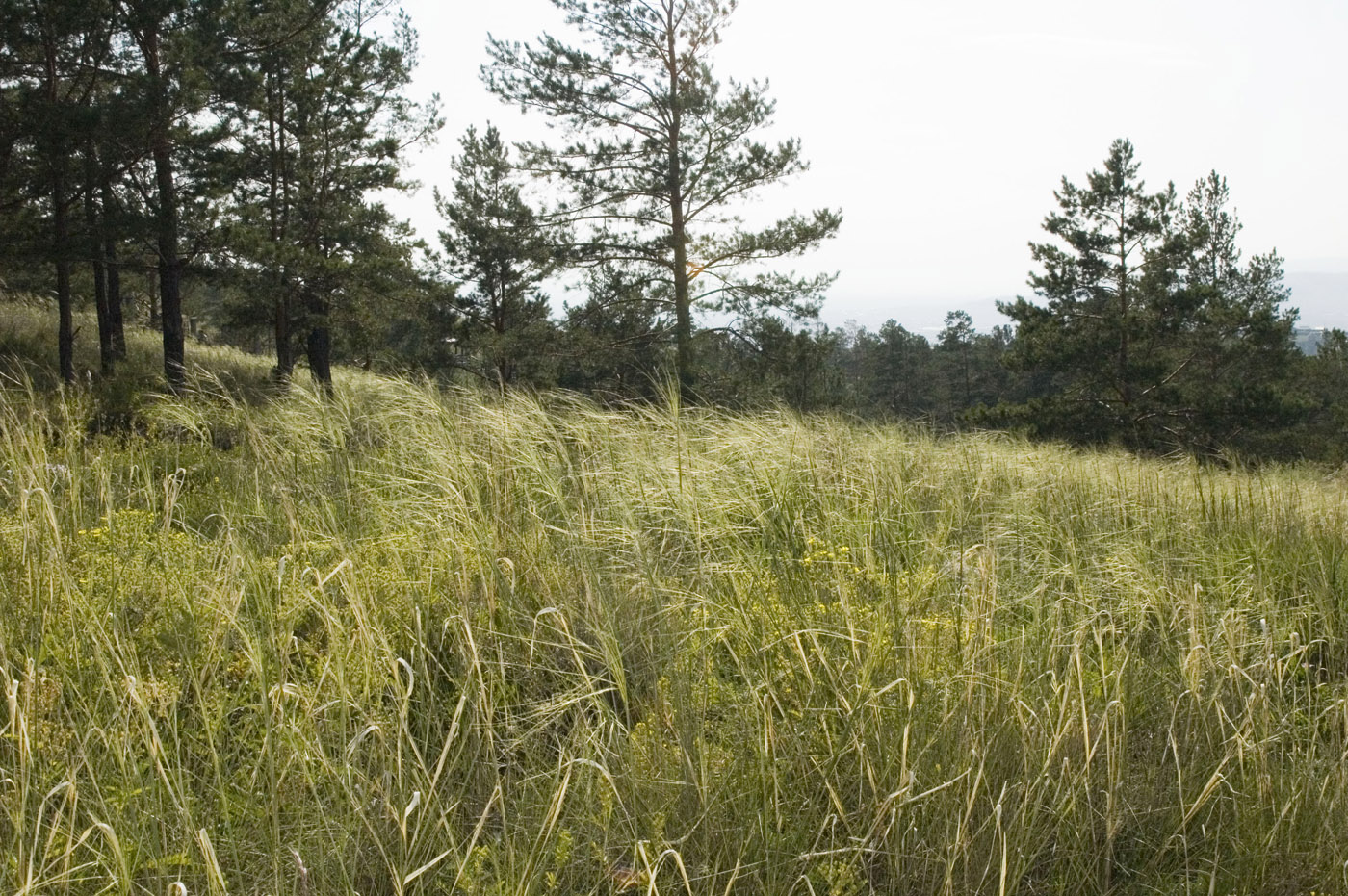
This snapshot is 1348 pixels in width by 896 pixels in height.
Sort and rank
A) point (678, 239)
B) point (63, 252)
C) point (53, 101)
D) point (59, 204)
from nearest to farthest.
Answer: point (53, 101), point (63, 252), point (59, 204), point (678, 239)

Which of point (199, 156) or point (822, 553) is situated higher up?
point (199, 156)

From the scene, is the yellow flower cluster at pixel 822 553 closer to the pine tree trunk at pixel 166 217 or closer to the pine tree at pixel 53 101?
the pine tree trunk at pixel 166 217

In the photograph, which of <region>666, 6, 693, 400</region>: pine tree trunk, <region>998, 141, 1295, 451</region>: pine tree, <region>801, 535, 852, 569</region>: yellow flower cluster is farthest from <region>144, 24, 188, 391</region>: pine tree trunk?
<region>998, 141, 1295, 451</region>: pine tree

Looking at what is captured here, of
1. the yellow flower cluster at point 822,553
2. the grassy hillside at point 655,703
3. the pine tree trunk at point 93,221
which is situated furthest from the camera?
the pine tree trunk at point 93,221

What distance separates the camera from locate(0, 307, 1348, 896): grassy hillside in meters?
1.70

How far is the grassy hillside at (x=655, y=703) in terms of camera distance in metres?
1.70

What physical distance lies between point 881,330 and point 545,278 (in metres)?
49.0

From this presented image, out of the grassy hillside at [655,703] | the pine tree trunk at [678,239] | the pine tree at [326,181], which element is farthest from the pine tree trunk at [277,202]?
the grassy hillside at [655,703]

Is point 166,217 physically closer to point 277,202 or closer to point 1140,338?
point 277,202

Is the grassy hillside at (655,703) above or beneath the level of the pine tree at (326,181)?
beneath

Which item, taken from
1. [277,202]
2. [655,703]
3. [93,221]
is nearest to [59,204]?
[93,221]

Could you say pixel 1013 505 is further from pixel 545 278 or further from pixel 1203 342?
pixel 1203 342

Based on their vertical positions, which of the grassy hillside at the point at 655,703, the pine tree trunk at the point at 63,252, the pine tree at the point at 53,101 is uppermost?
the pine tree at the point at 53,101

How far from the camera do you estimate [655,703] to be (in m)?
2.20
